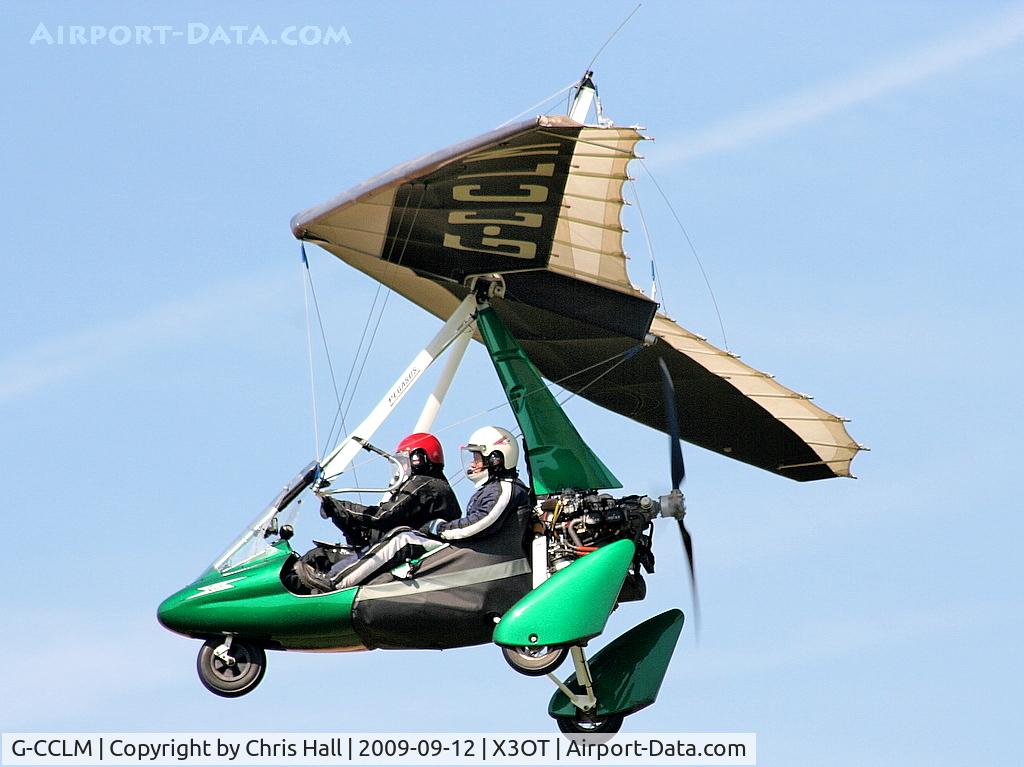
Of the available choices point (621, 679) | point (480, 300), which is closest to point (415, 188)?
point (480, 300)

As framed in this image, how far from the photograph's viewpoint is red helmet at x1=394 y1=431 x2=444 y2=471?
2748 cm

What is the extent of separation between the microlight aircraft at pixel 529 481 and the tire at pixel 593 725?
0.02 meters

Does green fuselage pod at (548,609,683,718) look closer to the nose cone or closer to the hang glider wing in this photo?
the hang glider wing

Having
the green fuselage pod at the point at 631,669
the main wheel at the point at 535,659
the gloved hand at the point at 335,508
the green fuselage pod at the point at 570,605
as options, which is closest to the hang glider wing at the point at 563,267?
the gloved hand at the point at 335,508

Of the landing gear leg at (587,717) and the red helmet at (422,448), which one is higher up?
the red helmet at (422,448)

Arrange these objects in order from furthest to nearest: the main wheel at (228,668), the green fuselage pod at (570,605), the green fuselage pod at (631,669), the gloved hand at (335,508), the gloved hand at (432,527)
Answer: the green fuselage pod at (631,669) → the gloved hand at (335,508) → the main wheel at (228,668) → the gloved hand at (432,527) → the green fuselage pod at (570,605)

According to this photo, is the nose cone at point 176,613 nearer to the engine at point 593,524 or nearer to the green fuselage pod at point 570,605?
the green fuselage pod at point 570,605

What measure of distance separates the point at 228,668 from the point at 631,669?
16.8 ft

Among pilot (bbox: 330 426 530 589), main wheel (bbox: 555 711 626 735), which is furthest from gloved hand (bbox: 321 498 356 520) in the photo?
main wheel (bbox: 555 711 626 735)

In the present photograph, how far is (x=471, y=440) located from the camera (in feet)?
90.8

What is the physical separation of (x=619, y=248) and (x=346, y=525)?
4.88 metres

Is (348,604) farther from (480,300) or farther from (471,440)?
(480,300)

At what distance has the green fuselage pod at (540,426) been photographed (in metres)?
27.9

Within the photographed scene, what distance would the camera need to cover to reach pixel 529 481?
2797cm
